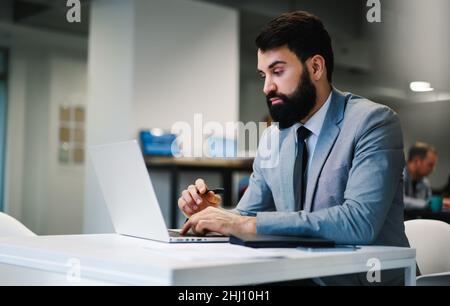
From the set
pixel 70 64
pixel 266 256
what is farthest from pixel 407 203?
pixel 70 64

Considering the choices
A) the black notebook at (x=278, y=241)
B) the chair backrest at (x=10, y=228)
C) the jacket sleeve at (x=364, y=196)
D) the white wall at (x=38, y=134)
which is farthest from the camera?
the white wall at (x=38, y=134)

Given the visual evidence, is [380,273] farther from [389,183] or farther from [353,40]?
[353,40]

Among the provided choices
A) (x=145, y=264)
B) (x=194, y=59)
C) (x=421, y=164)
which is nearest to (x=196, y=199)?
(x=145, y=264)

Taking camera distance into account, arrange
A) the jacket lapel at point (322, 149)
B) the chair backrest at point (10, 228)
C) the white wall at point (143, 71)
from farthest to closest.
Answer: the white wall at point (143, 71) < the chair backrest at point (10, 228) < the jacket lapel at point (322, 149)

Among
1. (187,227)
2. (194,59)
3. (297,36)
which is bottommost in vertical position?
(187,227)

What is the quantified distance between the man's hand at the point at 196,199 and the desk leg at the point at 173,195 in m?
3.68

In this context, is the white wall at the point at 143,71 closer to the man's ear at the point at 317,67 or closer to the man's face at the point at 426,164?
the man's face at the point at 426,164

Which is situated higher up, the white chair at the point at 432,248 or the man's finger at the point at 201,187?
the man's finger at the point at 201,187

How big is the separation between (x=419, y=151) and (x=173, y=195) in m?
2.40

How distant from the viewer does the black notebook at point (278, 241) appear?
4.23ft

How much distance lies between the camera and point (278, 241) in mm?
1302

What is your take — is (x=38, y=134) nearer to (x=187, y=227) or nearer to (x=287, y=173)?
(x=287, y=173)

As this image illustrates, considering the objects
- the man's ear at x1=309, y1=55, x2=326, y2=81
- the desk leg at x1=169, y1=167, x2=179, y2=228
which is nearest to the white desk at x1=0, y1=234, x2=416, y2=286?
the man's ear at x1=309, y1=55, x2=326, y2=81

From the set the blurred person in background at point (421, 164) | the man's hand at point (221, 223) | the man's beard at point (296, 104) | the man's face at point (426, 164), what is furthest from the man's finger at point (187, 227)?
the man's face at point (426, 164)
